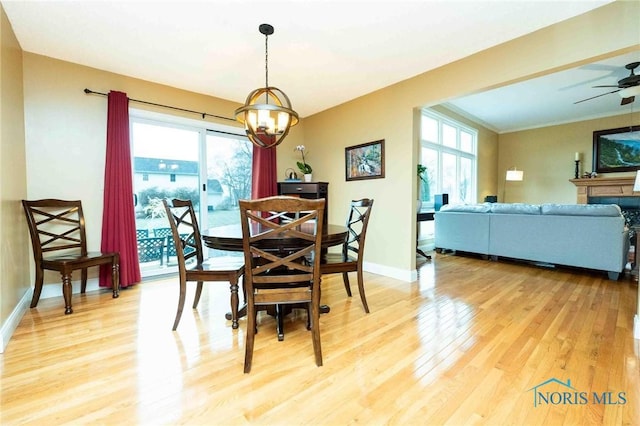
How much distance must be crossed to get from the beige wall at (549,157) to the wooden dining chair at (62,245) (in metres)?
8.19

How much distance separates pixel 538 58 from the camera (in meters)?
2.33

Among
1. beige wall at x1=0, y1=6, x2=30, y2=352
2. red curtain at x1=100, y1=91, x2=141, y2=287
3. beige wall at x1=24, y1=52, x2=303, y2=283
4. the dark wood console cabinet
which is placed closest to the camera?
beige wall at x1=0, y1=6, x2=30, y2=352

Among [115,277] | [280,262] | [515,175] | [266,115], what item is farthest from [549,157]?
[115,277]

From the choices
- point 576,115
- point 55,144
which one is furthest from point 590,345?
point 576,115

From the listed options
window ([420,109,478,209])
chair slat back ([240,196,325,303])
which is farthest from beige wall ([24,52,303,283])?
window ([420,109,478,209])

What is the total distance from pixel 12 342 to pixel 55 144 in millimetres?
1890

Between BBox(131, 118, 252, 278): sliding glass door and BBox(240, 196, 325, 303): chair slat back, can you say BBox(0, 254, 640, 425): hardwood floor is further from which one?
BBox(131, 118, 252, 278): sliding glass door

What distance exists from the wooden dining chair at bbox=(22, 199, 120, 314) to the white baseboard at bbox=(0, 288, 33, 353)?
0.26 ft

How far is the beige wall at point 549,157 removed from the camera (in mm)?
5883

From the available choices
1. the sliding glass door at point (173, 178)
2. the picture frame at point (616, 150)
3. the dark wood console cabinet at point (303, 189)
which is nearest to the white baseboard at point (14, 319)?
the sliding glass door at point (173, 178)

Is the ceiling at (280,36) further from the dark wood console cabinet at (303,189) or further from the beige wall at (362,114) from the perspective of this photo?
the dark wood console cabinet at (303,189)

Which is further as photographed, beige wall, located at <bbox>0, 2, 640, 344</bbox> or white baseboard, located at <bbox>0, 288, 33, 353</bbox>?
beige wall, located at <bbox>0, 2, 640, 344</bbox>

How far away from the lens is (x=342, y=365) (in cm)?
161

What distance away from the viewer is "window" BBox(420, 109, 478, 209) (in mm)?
5055
